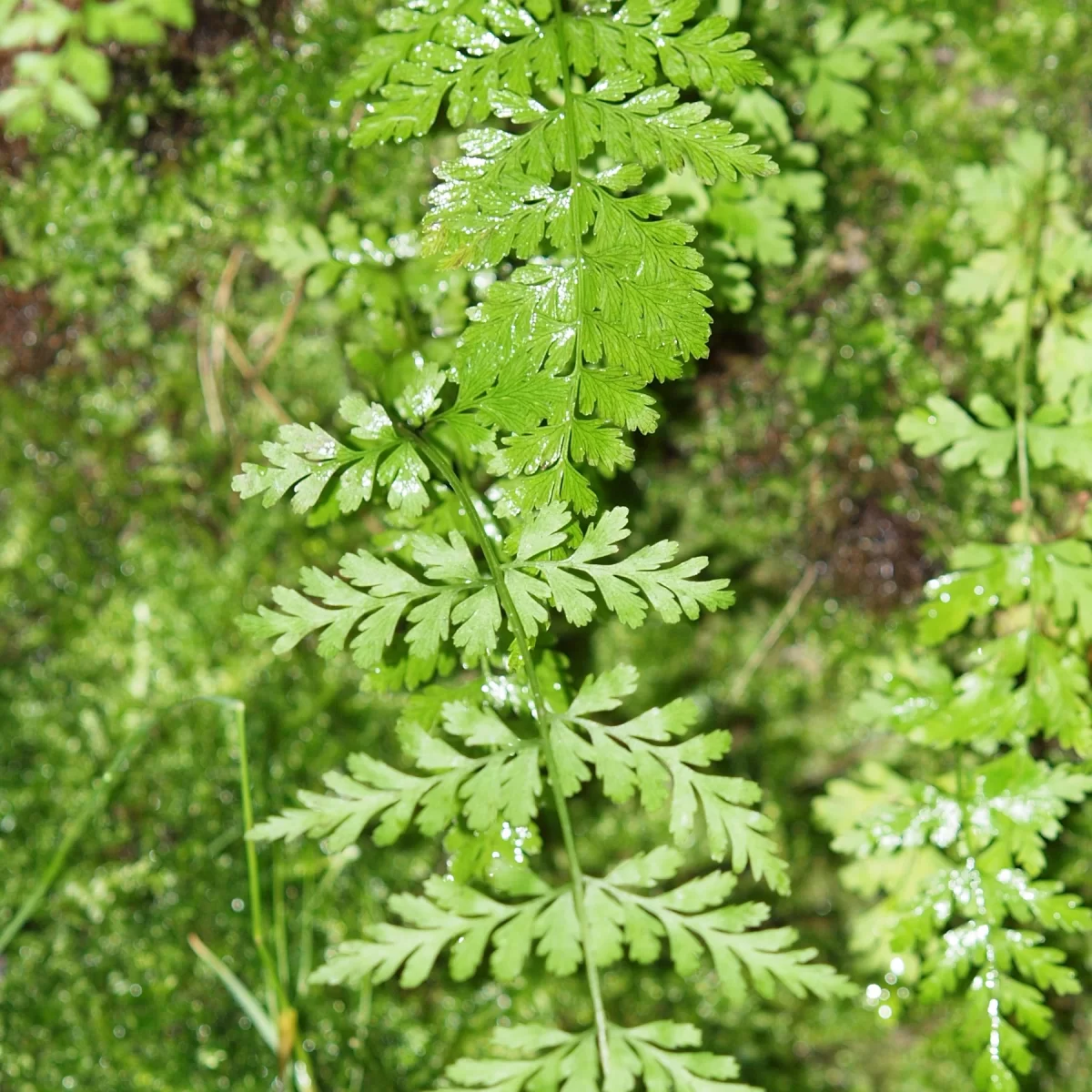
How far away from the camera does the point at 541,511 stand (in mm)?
1671

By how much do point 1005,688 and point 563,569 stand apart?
4.03ft

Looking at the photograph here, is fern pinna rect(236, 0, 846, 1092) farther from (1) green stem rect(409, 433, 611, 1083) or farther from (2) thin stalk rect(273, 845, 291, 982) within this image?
(2) thin stalk rect(273, 845, 291, 982)

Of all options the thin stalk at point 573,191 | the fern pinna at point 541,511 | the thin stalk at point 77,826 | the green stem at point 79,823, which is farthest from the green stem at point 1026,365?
the thin stalk at point 77,826

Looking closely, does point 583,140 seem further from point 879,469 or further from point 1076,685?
point 1076,685

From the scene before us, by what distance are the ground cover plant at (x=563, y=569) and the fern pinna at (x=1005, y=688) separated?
1 centimetres

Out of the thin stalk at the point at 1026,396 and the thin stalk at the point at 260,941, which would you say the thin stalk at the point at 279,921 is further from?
the thin stalk at the point at 1026,396

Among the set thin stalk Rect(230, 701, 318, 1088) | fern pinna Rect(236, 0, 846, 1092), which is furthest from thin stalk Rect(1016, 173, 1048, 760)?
thin stalk Rect(230, 701, 318, 1088)

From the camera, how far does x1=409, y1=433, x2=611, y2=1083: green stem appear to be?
172cm

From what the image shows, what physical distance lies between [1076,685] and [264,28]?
8.80 feet

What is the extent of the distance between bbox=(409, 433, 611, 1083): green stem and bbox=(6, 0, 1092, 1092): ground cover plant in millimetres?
13

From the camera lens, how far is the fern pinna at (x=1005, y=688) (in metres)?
2.18

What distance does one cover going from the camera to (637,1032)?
6.17 feet

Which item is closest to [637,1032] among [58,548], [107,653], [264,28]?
[107,653]

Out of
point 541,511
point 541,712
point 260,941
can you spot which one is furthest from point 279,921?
point 541,511
